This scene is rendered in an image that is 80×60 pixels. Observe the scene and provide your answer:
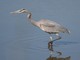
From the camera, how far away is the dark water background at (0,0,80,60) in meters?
9.02

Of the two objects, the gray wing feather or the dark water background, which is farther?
the gray wing feather

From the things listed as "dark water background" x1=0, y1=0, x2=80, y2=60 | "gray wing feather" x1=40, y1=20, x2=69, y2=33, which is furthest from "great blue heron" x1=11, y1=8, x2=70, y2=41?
"dark water background" x1=0, y1=0, x2=80, y2=60

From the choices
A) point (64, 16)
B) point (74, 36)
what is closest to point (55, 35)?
point (74, 36)

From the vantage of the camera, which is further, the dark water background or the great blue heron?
the great blue heron

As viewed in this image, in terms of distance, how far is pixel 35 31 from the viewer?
1040 cm

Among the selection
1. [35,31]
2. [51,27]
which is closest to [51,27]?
[51,27]

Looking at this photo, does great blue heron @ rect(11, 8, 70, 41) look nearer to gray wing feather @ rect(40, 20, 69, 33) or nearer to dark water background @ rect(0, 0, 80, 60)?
gray wing feather @ rect(40, 20, 69, 33)

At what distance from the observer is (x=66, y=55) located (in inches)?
349

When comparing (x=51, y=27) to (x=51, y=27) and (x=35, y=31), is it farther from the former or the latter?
(x=35, y=31)

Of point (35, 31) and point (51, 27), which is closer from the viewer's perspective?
point (51, 27)

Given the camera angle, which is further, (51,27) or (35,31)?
(35,31)

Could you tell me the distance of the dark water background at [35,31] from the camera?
9016mm

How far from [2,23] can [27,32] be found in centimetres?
85

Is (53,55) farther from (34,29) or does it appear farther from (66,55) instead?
(34,29)
